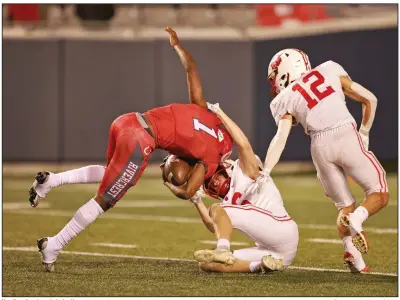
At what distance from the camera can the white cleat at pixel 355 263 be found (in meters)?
6.33

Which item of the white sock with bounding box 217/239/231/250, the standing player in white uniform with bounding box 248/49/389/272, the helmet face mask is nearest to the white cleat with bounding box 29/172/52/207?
the helmet face mask

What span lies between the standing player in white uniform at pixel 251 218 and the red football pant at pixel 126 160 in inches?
19.0

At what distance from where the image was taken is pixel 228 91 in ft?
56.5

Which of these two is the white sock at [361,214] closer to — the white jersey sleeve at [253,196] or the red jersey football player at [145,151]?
the white jersey sleeve at [253,196]

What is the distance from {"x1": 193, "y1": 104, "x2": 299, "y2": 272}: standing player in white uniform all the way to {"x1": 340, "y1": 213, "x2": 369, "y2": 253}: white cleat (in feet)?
1.03

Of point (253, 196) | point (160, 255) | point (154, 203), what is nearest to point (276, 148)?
point (253, 196)

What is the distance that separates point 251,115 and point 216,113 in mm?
11178

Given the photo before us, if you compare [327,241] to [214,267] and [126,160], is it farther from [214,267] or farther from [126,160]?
[126,160]

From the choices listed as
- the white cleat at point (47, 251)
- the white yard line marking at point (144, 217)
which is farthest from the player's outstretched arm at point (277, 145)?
the white yard line marking at point (144, 217)

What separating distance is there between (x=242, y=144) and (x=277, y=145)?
21cm

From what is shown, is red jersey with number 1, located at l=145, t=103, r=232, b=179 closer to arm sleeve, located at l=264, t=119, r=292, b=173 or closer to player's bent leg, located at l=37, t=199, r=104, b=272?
arm sleeve, located at l=264, t=119, r=292, b=173

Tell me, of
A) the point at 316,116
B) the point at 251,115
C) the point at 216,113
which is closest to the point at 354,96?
the point at 316,116

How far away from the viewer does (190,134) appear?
6246 mm

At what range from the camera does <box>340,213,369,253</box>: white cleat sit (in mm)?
5734
